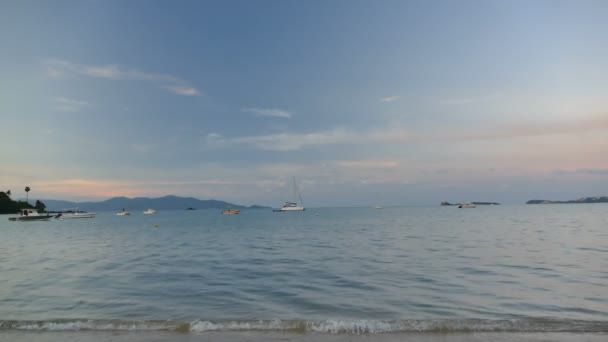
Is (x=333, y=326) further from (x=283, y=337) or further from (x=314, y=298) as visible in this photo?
(x=314, y=298)

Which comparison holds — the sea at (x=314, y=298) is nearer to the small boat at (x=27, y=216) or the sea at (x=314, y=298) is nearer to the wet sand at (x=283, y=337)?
the wet sand at (x=283, y=337)

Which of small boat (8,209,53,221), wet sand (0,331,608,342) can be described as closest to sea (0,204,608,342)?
wet sand (0,331,608,342)

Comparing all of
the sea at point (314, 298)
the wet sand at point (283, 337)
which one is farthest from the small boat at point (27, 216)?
the wet sand at point (283, 337)

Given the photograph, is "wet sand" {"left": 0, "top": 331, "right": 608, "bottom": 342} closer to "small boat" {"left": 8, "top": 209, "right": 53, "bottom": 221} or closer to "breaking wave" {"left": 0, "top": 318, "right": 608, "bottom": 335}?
"breaking wave" {"left": 0, "top": 318, "right": 608, "bottom": 335}

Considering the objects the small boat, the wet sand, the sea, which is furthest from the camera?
the small boat

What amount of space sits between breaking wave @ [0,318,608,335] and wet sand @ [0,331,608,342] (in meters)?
0.44

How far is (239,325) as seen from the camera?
39.1 ft

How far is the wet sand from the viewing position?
10.2 meters

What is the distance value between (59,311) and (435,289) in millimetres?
16196

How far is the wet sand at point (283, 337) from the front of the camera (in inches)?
402

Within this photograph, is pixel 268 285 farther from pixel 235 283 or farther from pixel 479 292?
pixel 479 292

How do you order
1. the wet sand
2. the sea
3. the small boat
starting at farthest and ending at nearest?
the small boat < the sea < the wet sand

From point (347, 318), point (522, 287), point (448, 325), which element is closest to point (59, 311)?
point (347, 318)

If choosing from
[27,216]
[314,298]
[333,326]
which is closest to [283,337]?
[333,326]
